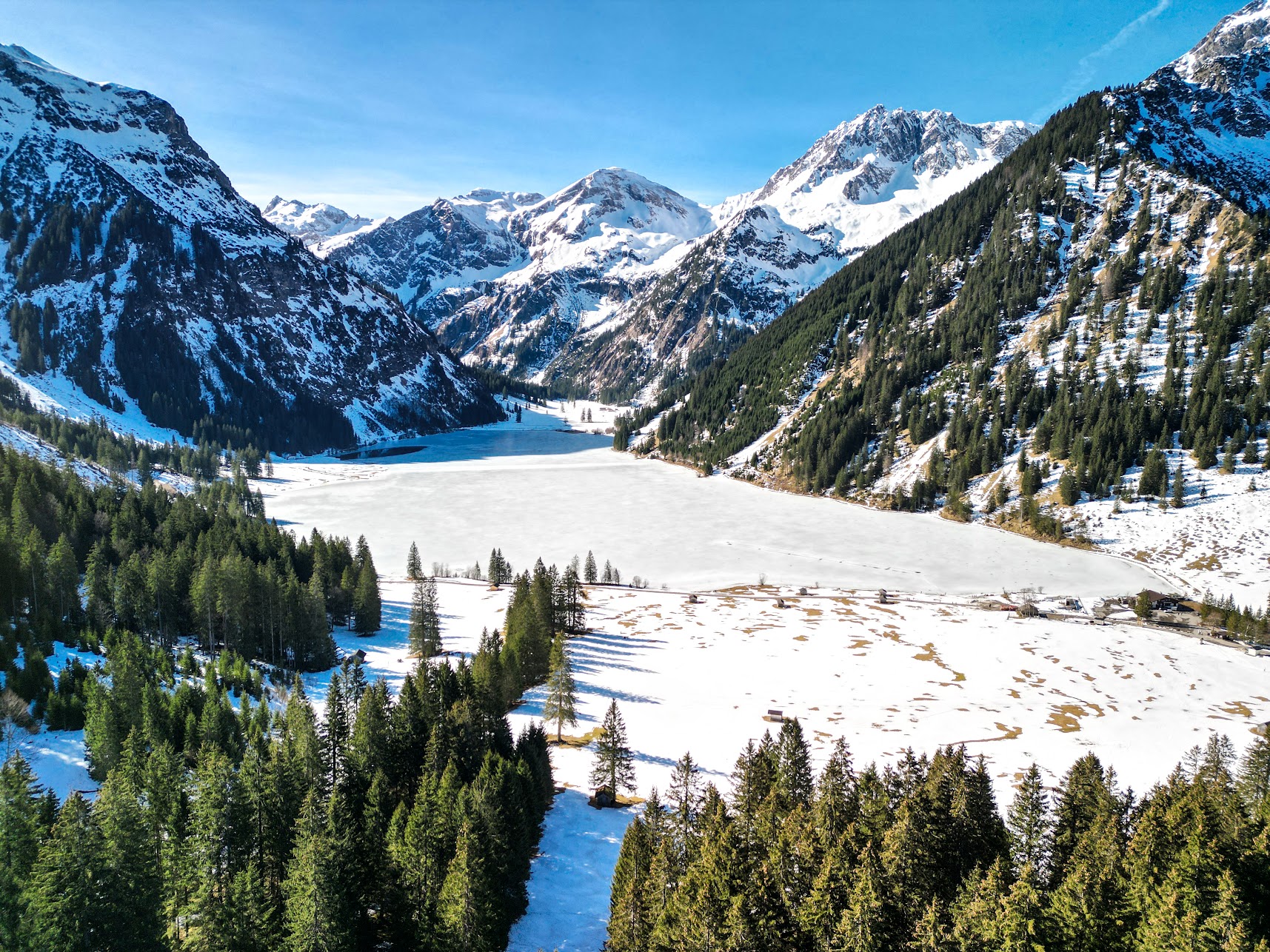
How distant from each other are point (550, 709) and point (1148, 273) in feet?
576

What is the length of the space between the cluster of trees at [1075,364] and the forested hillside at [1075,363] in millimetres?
412

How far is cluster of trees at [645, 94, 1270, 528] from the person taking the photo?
123 meters

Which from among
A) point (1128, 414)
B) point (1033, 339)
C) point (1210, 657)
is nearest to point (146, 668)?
point (1210, 657)

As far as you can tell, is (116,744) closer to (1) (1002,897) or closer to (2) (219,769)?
(2) (219,769)

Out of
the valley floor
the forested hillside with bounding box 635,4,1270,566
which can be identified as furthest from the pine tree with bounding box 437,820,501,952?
the forested hillside with bounding box 635,4,1270,566

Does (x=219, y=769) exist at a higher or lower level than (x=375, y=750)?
higher

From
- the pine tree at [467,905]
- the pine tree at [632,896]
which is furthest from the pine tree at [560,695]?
the pine tree at [467,905]

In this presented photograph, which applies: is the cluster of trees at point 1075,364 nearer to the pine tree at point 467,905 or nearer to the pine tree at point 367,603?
the pine tree at point 367,603

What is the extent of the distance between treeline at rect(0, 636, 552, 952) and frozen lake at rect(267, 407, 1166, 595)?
62.5 m

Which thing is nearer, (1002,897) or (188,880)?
(1002,897)

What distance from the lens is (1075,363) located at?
147875mm

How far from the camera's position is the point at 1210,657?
232ft

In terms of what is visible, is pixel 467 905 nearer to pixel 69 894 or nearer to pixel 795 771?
pixel 69 894

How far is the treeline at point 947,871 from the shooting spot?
2331 cm
